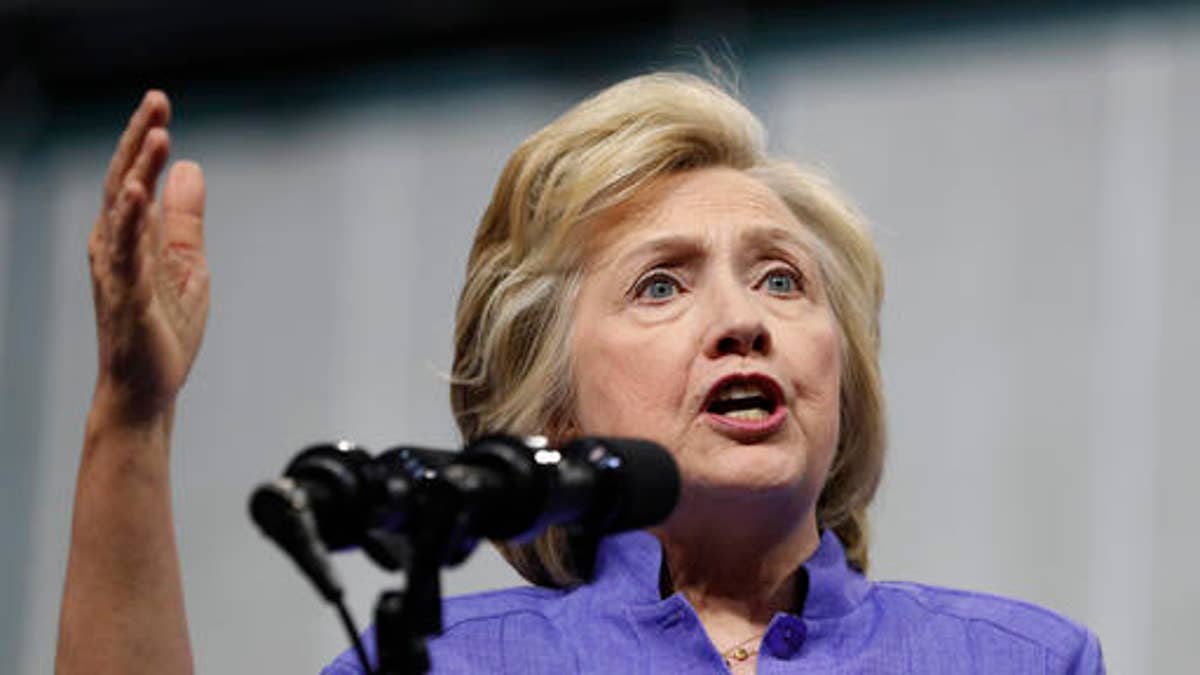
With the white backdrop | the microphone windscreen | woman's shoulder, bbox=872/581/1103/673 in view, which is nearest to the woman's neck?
woman's shoulder, bbox=872/581/1103/673

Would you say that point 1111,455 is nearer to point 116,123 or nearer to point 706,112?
point 706,112

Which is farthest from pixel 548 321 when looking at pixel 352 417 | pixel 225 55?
pixel 225 55

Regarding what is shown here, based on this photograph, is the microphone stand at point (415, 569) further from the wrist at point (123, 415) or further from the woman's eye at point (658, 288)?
the woman's eye at point (658, 288)

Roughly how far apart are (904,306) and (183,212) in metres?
1.90

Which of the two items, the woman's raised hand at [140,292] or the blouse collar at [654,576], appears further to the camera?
the blouse collar at [654,576]

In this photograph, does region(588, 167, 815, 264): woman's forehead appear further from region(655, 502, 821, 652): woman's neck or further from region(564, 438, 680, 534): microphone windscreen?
region(564, 438, 680, 534): microphone windscreen

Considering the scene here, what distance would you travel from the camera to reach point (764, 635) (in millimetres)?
1905

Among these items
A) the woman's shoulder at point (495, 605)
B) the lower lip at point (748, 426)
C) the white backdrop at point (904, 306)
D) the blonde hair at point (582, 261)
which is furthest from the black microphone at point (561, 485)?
the white backdrop at point (904, 306)

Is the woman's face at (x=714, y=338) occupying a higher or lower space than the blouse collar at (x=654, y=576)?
higher

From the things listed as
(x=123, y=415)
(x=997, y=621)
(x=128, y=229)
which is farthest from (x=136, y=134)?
(x=997, y=621)

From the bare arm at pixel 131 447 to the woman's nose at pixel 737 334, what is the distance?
53 centimetres

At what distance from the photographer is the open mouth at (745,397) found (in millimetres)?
1901

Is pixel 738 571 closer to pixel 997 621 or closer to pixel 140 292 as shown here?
pixel 997 621

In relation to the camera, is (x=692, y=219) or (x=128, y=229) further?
(x=692, y=219)
